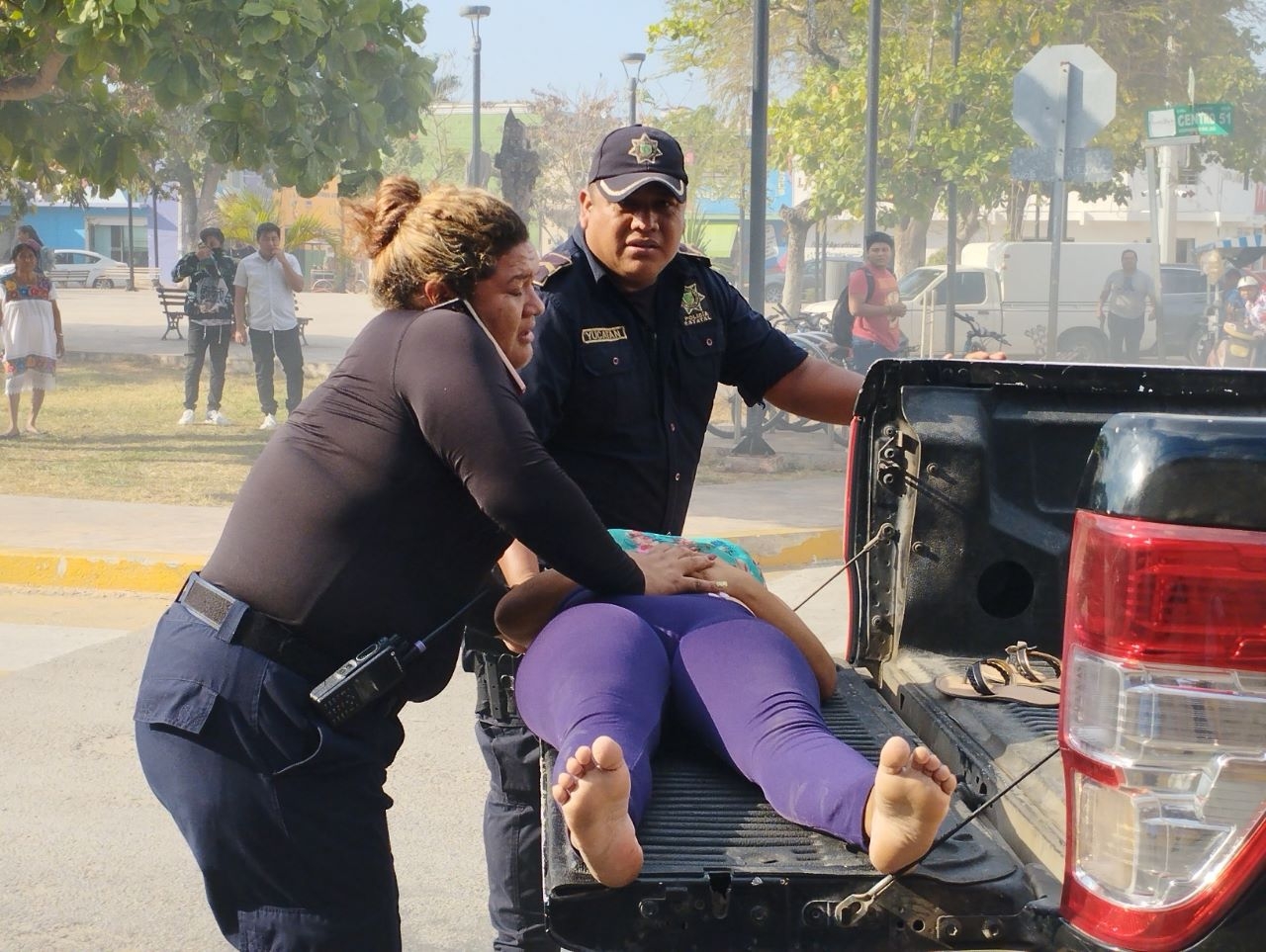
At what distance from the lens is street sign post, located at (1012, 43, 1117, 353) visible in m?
11.9

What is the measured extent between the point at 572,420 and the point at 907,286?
74.3 feet

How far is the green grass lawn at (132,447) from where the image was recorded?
1109 centimetres

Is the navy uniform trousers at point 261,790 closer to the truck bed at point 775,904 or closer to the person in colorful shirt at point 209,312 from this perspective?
the truck bed at point 775,904

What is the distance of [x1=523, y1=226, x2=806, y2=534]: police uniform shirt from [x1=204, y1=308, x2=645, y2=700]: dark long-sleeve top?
0.60m

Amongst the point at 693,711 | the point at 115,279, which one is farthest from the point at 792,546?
the point at 115,279

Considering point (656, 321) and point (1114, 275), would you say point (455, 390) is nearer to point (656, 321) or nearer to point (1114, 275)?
point (656, 321)

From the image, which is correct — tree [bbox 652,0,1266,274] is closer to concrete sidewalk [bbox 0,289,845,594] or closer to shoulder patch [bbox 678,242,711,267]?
concrete sidewalk [bbox 0,289,845,594]

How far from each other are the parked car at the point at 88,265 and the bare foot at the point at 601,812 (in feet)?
182

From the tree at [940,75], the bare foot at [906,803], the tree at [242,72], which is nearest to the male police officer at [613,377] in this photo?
the bare foot at [906,803]

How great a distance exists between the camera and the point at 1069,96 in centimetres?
1206

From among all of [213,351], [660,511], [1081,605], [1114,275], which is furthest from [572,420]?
[1114,275]

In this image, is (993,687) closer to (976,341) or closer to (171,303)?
(976,341)

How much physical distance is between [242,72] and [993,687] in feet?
28.5

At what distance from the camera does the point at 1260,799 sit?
5.72ft
